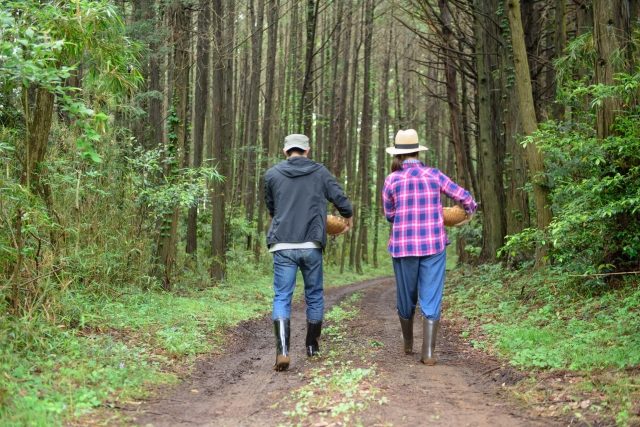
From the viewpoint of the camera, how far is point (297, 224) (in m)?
Answer: 5.86

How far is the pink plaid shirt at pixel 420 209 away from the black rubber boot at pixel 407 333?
2.42 ft

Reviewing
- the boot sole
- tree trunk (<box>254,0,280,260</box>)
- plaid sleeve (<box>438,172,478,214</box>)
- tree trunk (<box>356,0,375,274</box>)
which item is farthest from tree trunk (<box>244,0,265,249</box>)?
the boot sole

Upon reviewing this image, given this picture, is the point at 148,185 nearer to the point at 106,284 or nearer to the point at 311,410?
the point at 106,284

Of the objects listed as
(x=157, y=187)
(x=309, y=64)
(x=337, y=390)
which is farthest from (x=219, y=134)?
(x=337, y=390)

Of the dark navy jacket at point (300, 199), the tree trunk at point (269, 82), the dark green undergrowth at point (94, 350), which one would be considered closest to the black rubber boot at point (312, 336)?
the dark navy jacket at point (300, 199)

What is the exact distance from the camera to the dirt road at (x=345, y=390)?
4008 millimetres

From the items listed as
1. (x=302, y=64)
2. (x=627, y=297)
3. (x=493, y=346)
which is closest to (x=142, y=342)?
(x=493, y=346)

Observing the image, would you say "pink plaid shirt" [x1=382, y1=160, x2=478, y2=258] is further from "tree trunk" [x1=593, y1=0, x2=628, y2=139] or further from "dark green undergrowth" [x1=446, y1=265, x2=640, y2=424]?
"tree trunk" [x1=593, y1=0, x2=628, y2=139]

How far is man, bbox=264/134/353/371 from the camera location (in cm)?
585

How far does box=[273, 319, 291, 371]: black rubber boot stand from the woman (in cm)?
134

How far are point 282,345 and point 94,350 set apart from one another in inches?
70.0

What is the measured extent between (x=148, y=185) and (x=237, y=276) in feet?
19.0

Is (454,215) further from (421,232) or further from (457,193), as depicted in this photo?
(421,232)

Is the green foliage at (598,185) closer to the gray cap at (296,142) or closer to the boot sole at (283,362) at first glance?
the gray cap at (296,142)
